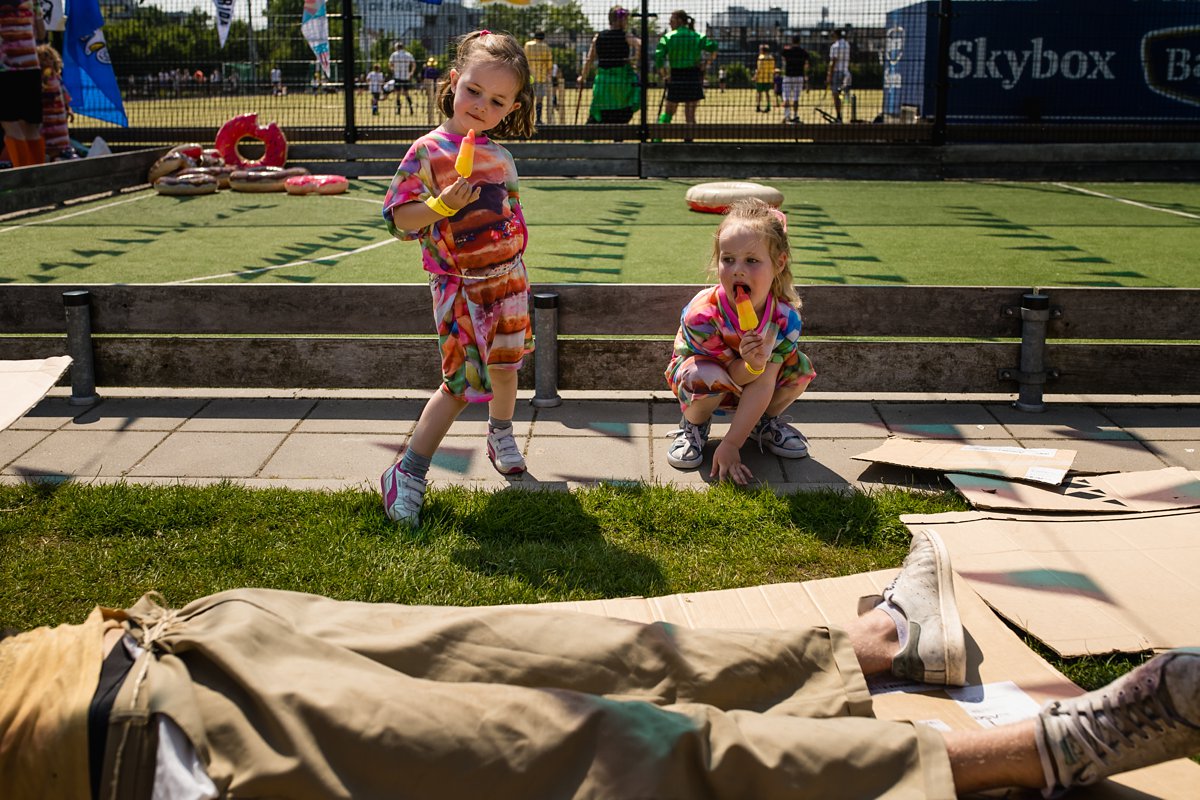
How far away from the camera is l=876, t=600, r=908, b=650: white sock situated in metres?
2.82

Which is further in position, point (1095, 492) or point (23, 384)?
point (1095, 492)

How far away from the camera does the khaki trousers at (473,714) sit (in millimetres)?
1905

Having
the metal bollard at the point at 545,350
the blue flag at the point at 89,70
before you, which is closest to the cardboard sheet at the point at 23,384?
the metal bollard at the point at 545,350

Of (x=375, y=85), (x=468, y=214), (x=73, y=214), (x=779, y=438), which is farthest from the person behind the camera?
(x=375, y=85)

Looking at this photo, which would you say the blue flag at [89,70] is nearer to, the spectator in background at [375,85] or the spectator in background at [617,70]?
the spectator in background at [375,85]

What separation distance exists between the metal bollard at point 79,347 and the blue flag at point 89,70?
41.2 ft

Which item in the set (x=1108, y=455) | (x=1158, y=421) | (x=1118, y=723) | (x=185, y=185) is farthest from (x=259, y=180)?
(x=1118, y=723)

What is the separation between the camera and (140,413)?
17.5 feet

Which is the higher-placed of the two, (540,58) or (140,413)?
(540,58)

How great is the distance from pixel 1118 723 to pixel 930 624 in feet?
2.26

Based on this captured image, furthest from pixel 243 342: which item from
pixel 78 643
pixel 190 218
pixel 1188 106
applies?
pixel 1188 106

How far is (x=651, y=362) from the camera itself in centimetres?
546

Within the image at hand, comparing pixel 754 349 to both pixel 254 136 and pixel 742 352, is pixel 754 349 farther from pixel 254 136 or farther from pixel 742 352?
pixel 254 136

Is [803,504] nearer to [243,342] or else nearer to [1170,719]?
[1170,719]
